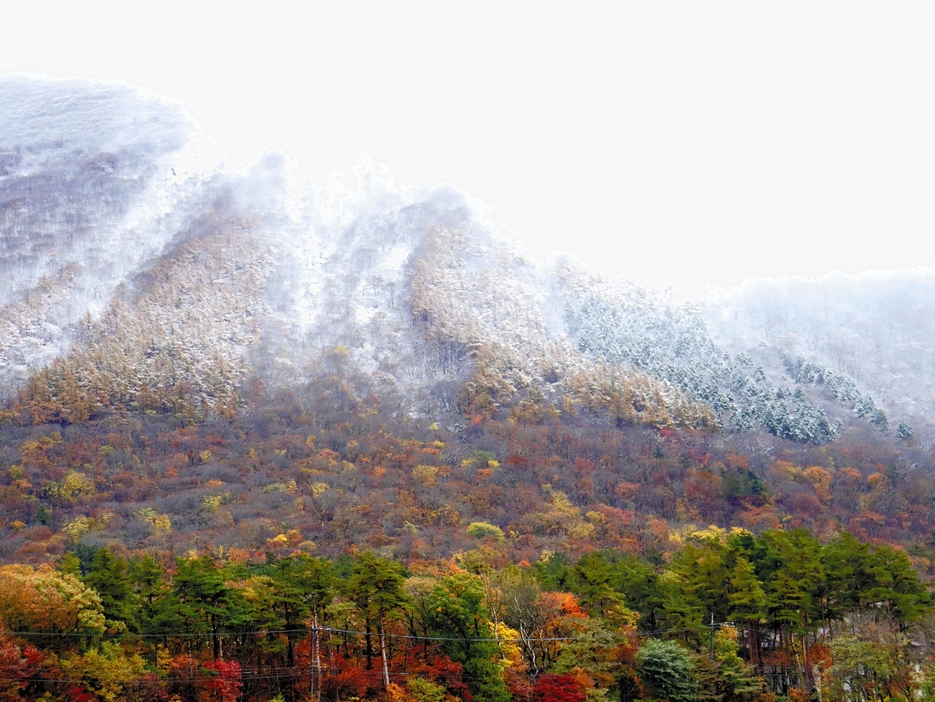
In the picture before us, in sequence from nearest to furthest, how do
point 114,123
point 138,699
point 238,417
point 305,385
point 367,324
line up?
point 138,699, point 238,417, point 305,385, point 367,324, point 114,123

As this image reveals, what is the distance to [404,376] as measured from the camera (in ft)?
455

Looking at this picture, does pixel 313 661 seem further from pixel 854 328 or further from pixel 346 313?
pixel 854 328

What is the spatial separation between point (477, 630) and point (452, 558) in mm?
26547

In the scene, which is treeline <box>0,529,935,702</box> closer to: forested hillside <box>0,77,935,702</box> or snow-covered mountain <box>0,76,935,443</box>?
forested hillside <box>0,77,935,702</box>

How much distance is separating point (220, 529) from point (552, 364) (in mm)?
63784

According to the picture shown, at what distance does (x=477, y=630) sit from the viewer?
45.1 m

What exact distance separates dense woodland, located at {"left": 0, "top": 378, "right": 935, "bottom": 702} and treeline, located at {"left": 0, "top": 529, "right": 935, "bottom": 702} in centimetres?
15

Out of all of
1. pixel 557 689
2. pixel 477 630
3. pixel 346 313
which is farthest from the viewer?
pixel 346 313

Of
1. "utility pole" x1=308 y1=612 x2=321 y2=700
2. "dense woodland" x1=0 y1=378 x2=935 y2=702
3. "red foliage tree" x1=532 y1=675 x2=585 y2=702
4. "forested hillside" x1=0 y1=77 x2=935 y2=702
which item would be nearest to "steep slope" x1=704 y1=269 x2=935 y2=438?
"forested hillside" x1=0 y1=77 x2=935 y2=702

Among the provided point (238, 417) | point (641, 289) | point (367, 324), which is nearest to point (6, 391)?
point (238, 417)

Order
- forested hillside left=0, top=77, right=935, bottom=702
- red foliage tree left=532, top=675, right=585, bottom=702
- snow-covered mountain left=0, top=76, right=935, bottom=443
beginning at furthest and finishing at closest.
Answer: snow-covered mountain left=0, top=76, right=935, bottom=443 → red foliage tree left=532, top=675, right=585, bottom=702 → forested hillside left=0, top=77, right=935, bottom=702

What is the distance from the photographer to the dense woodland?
41125 millimetres

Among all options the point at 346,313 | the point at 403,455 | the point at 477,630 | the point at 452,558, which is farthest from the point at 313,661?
the point at 346,313

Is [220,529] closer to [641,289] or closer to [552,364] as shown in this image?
[552,364]
